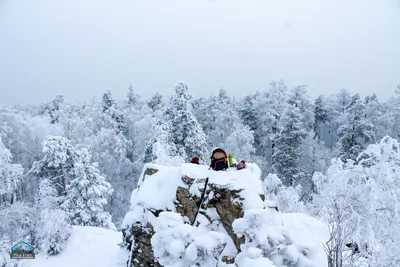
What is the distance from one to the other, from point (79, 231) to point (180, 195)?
9160 millimetres

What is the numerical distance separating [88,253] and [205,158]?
1335 cm

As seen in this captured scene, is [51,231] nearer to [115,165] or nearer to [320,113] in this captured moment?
[115,165]

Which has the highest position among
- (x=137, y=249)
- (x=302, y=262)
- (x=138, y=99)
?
(x=138, y=99)

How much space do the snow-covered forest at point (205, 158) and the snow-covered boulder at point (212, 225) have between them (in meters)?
1.20

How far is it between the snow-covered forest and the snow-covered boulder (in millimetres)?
1201

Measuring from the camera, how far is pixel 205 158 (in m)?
25.7

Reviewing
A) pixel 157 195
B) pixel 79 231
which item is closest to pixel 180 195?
pixel 157 195

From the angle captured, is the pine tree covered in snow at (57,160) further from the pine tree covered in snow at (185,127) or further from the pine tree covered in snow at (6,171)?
the pine tree covered in snow at (185,127)

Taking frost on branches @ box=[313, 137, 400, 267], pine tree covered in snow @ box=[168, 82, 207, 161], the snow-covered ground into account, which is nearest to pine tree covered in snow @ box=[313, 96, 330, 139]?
pine tree covered in snow @ box=[168, 82, 207, 161]

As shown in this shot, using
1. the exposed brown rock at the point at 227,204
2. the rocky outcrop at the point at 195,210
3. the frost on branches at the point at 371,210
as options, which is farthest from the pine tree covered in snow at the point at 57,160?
the frost on branches at the point at 371,210

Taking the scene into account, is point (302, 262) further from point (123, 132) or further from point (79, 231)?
point (123, 132)

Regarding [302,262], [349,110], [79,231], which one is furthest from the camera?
[349,110]

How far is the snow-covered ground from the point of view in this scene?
13.2 meters

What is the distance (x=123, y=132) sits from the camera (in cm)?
3105
